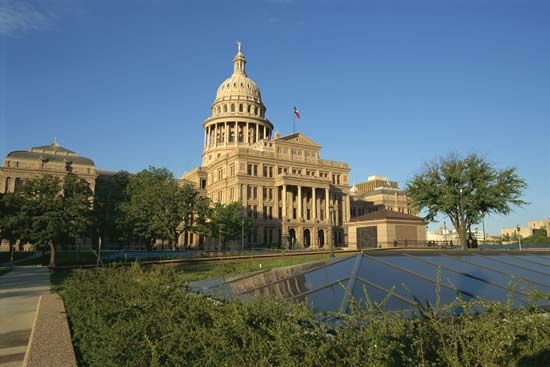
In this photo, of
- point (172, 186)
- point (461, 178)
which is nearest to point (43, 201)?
point (172, 186)

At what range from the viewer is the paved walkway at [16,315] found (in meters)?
9.23

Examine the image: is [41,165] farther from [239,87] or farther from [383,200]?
[383,200]

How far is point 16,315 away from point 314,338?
13471 mm

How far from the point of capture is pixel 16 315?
13.6 meters

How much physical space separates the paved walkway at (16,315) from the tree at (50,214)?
11983 mm

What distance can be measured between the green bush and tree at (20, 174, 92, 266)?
108ft

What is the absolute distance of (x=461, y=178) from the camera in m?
41.9

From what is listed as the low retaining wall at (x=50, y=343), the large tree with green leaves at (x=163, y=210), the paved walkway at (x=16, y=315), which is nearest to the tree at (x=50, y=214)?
the large tree with green leaves at (x=163, y=210)

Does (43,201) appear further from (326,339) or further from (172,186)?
(326,339)

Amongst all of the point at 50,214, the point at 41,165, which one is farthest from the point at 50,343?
the point at 41,165

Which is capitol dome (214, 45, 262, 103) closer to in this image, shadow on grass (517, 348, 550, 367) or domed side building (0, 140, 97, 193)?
domed side building (0, 140, 97, 193)

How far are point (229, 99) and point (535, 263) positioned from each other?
9787 cm

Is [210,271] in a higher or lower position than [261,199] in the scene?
lower

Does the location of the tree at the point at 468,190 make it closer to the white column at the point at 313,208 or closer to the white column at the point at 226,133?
the white column at the point at 313,208
